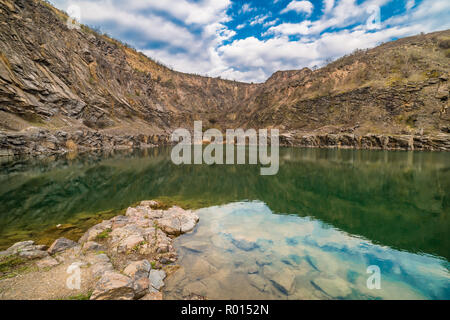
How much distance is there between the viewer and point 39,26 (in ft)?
171

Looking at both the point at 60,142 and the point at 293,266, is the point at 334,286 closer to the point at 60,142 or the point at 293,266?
the point at 293,266

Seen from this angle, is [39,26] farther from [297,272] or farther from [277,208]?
[297,272]

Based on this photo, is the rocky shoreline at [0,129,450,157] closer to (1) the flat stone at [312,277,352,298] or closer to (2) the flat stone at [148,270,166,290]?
(2) the flat stone at [148,270,166,290]

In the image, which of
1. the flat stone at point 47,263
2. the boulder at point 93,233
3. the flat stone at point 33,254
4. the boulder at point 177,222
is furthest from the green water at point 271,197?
the flat stone at point 47,263

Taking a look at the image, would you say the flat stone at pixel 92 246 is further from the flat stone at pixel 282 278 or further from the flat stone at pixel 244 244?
the flat stone at pixel 282 278

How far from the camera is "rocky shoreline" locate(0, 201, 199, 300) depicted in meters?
5.57

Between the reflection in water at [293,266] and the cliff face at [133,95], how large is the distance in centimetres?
4564

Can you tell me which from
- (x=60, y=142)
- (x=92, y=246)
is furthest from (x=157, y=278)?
(x=60, y=142)

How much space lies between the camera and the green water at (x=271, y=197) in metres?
10.8

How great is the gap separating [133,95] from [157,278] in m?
84.1

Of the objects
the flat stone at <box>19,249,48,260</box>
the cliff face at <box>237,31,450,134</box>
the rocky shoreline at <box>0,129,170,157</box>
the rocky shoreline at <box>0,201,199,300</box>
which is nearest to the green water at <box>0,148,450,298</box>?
the rocky shoreline at <box>0,201,199,300</box>

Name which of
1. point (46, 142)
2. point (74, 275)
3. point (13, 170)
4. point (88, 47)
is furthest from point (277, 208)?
point (88, 47)

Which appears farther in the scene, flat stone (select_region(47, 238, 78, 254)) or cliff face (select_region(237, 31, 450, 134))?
cliff face (select_region(237, 31, 450, 134))

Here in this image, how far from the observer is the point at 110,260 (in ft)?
23.9
